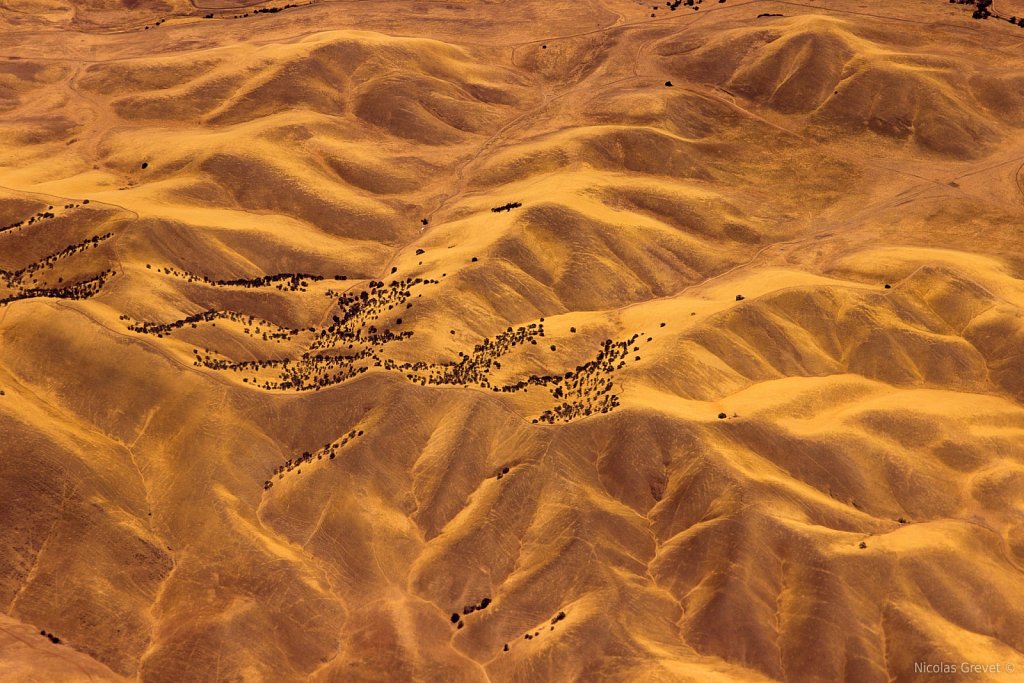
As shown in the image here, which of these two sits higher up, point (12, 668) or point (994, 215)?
point (994, 215)

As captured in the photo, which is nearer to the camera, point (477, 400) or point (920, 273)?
point (477, 400)

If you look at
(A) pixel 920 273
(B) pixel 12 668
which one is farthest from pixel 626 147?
(B) pixel 12 668

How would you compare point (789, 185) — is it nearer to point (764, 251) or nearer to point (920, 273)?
point (764, 251)

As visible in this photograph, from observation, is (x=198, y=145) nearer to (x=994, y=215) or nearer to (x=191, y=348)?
(x=191, y=348)

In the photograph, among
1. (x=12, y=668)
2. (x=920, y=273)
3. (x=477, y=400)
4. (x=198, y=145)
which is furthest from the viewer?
(x=198, y=145)

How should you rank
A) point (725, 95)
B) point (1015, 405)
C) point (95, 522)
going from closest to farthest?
point (95, 522), point (1015, 405), point (725, 95)

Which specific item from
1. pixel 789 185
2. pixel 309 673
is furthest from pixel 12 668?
pixel 789 185
